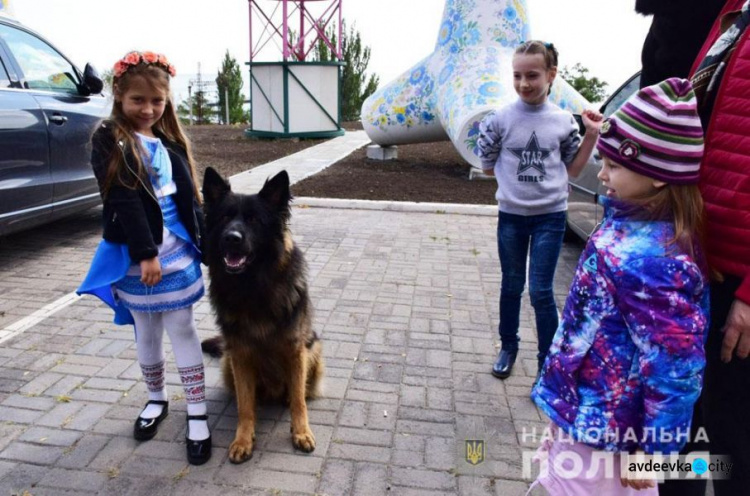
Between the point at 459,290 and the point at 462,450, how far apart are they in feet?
8.36

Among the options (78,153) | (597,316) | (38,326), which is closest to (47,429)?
(38,326)

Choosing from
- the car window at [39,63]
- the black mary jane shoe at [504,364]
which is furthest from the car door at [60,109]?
the black mary jane shoe at [504,364]

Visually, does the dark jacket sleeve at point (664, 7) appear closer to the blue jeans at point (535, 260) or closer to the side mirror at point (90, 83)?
the blue jeans at point (535, 260)

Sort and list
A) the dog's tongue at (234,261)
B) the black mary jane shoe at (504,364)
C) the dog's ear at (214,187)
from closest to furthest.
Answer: the dog's tongue at (234,261) < the dog's ear at (214,187) < the black mary jane shoe at (504,364)

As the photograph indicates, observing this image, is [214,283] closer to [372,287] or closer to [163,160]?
[163,160]

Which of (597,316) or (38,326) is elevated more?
(597,316)

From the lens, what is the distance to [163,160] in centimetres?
262

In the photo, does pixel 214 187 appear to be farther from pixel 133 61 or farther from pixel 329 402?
pixel 329 402

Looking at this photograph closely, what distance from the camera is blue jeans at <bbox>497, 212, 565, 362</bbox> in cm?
325

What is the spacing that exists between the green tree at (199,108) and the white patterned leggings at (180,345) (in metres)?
31.2

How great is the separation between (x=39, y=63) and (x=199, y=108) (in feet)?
91.1

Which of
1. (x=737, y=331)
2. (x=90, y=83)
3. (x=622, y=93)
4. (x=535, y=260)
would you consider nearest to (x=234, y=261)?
(x=535, y=260)

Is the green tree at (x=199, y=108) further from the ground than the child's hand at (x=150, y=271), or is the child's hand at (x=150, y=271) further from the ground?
the green tree at (x=199, y=108)

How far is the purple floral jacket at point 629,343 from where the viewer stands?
1.56 metres
